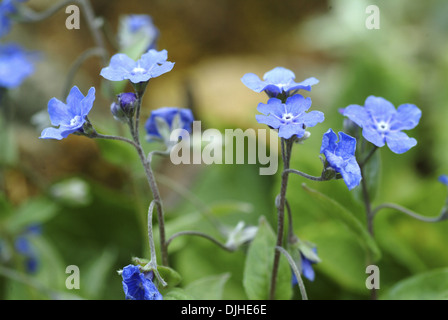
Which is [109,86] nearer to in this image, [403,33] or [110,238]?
[110,238]

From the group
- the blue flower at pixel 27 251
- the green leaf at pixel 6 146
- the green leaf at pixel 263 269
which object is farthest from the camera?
the blue flower at pixel 27 251

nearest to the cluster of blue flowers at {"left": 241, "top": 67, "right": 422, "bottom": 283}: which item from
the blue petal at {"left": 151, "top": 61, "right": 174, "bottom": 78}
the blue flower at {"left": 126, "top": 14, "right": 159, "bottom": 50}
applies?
the blue petal at {"left": 151, "top": 61, "right": 174, "bottom": 78}

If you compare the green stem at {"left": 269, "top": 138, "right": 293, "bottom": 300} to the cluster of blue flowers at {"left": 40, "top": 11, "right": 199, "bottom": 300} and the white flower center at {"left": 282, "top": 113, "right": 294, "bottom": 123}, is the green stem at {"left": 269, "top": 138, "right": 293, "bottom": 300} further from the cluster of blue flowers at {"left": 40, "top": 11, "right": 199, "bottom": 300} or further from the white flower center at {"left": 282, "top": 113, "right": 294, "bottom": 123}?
the cluster of blue flowers at {"left": 40, "top": 11, "right": 199, "bottom": 300}

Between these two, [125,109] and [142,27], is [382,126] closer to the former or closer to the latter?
[125,109]

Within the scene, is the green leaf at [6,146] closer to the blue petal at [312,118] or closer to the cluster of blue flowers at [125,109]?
the cluster of blue flowers at [125,109]

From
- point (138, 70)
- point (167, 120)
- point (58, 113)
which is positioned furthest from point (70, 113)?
point (167, 120)

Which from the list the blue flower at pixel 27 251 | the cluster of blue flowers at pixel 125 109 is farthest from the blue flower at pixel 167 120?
the blue flower at pixel 27 251
